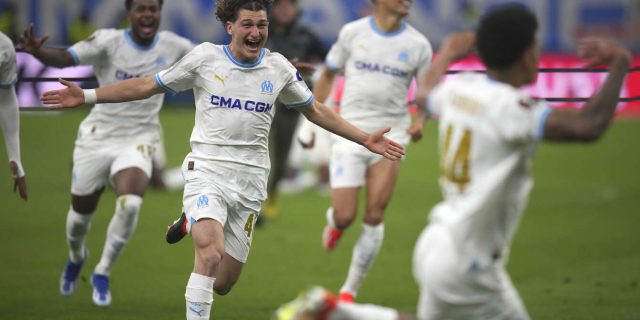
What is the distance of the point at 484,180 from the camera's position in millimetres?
4695

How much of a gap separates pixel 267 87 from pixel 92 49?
2496mm

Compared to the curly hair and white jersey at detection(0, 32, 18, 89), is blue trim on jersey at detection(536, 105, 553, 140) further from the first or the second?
white jersey at detection(0, 32, 18, 89)

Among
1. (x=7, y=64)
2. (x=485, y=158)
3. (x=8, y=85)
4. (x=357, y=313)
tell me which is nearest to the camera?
(x=485, y=158)

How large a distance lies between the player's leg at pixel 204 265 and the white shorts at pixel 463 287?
1913 mm

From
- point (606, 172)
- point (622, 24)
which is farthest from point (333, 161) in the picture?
point (622, 24)

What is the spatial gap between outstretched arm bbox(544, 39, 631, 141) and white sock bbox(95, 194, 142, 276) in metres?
4.72

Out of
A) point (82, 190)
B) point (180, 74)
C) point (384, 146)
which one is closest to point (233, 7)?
point (180, 74)

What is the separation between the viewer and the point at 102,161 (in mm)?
8656

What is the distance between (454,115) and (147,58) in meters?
4.52

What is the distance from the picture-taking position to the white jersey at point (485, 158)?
A: 4.54 metres

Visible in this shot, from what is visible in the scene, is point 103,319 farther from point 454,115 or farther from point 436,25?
point 436,25

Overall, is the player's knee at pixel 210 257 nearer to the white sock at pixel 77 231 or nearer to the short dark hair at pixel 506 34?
the short dark hair at pixel 506 34

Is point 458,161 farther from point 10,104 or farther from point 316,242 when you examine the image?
point 316,242

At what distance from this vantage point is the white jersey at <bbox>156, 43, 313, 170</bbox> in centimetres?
667
